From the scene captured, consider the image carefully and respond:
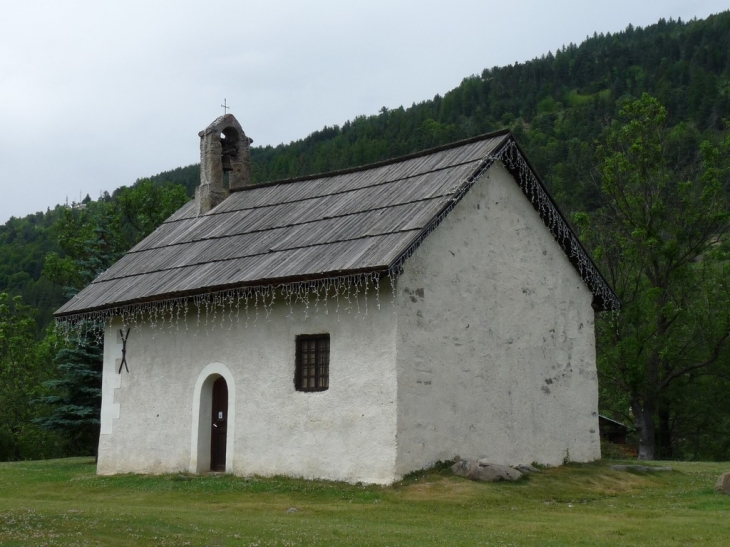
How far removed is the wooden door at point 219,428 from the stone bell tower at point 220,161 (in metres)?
5.94

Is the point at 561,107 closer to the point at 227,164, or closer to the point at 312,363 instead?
the point at 227,164

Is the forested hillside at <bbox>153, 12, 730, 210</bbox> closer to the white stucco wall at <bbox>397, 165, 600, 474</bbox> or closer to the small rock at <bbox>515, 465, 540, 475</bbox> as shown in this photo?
the white stucco wall at <bbox>397, 165, 600, 474</bbox>

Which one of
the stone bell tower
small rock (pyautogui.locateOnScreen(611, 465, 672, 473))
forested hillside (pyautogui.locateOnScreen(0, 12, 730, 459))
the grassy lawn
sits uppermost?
forested hillside (pyautogui.locateOnScreen(0, 12, 730, 459))

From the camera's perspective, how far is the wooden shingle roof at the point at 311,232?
604 inches

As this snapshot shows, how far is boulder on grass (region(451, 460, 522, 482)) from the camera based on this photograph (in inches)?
571

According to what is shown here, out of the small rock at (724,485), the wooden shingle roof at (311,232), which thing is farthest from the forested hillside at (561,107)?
the small rock at (724,485)

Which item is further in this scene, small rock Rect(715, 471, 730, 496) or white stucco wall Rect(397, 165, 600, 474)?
white stucco wall Rect(397, 165, 600, 474)

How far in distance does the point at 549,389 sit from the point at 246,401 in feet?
19.3

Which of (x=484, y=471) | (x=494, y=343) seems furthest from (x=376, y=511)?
(x=494, y=343)

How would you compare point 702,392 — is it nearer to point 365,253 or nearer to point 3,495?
point 365,253

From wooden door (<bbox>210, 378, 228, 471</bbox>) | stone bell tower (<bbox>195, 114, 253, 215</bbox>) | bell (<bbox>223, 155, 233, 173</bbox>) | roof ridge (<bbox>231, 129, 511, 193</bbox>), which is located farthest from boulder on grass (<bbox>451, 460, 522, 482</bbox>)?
bell (<bbox>223, 155, 233, 173</bbox>)

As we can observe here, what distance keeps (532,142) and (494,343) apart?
50.5 m

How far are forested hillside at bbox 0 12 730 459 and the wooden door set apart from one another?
12.0 meters

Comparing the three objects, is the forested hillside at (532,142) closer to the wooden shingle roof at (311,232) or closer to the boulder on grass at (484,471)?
the wooden shingle roof at (311,232)
